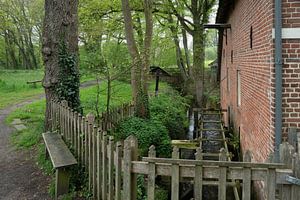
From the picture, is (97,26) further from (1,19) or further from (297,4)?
(1,19)

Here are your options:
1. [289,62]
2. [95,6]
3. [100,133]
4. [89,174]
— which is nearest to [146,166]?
[100,133]

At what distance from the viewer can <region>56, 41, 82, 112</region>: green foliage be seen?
8453 mm

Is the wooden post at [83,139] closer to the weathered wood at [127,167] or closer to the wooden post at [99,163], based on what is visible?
the wooden post at [99,163]

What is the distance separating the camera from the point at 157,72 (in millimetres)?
17953

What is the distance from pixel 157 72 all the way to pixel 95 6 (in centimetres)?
491

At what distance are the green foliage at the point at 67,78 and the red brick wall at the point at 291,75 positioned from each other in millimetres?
5239

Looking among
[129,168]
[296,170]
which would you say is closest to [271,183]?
[296,170]

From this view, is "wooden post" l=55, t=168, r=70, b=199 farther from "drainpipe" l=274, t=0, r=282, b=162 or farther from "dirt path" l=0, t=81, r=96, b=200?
"drainpipe" l=274, t=0, r=282, b=162

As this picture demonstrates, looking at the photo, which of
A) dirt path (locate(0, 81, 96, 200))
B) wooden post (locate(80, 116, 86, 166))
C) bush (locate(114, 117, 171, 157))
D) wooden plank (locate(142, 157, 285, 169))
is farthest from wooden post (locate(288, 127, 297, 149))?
bush (locate(114, 117, 171, 157))

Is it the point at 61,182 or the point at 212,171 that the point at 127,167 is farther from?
the point at 61,182

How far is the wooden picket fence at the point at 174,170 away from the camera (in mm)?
3363

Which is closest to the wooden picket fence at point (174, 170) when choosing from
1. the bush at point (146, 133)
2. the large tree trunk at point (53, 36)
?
the large tree trunk at point (53, 36)

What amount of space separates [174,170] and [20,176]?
13.1 ft

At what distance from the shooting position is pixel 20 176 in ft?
20.9
